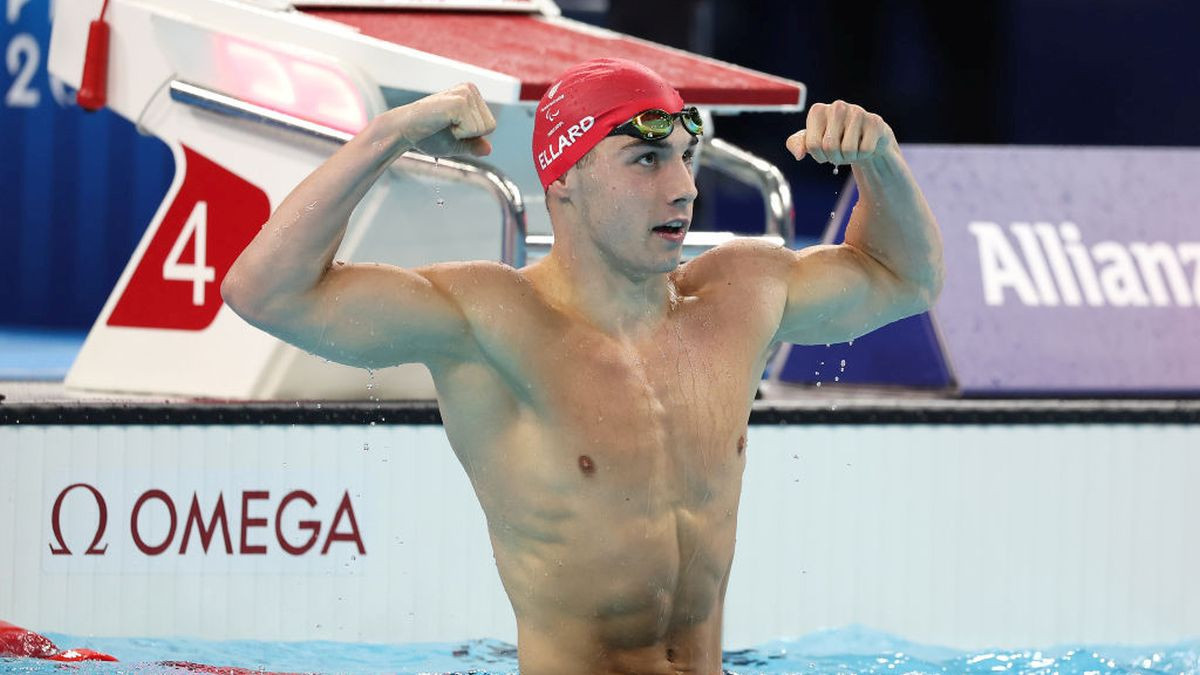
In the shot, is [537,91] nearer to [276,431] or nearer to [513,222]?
[513,222]

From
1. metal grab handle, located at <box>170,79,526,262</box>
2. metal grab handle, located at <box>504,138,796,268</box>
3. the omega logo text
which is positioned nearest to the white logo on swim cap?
metal grab handle, located at <box>170,79,526,262</box>

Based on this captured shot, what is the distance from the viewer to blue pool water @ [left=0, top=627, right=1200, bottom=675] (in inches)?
155

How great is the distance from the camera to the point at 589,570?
7.97 feet

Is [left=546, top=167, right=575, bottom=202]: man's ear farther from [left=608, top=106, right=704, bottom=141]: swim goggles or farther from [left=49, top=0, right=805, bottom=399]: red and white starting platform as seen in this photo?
[left=49, top=0, right=805, bottom=399]: red and white starting platform

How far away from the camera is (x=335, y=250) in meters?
2.25

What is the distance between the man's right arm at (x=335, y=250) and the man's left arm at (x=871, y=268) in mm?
611

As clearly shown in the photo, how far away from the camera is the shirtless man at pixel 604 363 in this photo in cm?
235

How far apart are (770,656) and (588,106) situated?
2.13m

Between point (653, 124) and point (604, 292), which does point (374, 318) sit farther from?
point (653, 124)

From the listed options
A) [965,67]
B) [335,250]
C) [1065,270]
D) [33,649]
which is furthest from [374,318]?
[965,67]

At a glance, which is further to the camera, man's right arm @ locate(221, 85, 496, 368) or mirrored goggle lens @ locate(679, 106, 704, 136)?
mirrored goggle lens @ locate(679, 106, 704, 136)

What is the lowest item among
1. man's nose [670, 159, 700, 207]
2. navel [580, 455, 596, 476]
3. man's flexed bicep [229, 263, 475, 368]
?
navel [580, 455, 596, 476]

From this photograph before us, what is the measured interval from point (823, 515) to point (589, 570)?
6.40 feet

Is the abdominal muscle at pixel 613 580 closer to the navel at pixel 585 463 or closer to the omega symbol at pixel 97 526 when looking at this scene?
the navel at pixel 585 463
